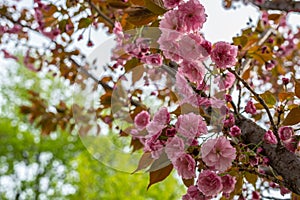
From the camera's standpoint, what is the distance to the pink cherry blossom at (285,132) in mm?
877

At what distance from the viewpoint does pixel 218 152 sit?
2.58 feet

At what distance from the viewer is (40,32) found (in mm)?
2084

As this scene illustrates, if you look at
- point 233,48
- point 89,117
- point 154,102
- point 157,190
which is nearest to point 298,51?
point 154,102

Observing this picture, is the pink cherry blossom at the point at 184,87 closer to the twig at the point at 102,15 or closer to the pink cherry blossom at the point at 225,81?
the pink cherry blossom at the point at 225,81

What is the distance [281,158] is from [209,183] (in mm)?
152

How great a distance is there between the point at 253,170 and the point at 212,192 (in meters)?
0.13

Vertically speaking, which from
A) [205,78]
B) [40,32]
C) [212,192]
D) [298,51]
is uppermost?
[298,51]

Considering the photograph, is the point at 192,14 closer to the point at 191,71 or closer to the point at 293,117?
the point at 191,71

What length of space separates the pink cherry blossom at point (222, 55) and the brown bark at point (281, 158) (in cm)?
16

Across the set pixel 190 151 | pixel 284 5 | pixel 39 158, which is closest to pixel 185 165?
pixel 190 151

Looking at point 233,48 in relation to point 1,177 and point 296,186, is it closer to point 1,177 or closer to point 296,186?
point 296,186

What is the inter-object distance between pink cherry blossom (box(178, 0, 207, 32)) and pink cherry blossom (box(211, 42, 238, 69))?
2.5 inches

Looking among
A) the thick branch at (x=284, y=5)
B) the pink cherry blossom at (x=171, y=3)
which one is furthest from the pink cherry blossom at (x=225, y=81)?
the thick branch at (x=284, y=5)

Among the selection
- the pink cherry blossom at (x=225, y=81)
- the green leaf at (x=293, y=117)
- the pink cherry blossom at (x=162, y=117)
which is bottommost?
the pink cherry blossom at (x=162, y=117)
